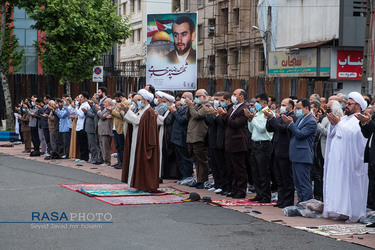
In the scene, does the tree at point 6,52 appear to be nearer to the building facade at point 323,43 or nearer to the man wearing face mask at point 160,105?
the building facade at point 323,43

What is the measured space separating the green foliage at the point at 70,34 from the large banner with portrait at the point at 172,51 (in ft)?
23.0

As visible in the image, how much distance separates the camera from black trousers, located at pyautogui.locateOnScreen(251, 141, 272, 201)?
12.5 metres

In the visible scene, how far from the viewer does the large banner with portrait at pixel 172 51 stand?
76.4ft

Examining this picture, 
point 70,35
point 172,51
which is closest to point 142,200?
point 172,51

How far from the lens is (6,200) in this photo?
12031 mm

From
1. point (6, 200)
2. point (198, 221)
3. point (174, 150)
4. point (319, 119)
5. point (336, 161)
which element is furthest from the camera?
point (174, 150)

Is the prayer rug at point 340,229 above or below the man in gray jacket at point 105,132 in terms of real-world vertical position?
below

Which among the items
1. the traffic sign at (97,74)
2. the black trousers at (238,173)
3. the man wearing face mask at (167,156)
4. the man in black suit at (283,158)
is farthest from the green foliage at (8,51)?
the man in black suit at (283,158)

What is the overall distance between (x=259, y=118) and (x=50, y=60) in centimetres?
1921

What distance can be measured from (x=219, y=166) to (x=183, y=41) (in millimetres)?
10352

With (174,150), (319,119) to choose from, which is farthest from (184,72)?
Answer: (319,119)

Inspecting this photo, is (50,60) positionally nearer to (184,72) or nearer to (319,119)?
(184,72)

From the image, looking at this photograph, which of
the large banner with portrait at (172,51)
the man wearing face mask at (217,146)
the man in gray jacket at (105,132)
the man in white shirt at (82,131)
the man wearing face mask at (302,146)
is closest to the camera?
the man wearing face mask at (302,146)

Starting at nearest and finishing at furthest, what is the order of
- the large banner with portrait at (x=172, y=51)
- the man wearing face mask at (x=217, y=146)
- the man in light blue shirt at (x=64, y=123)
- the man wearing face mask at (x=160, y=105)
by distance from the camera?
the man wearing face mask at (x=217, y=146) < the man wearing face mask at (x=160, y=105) < the man in light blue shirt at (x=64, y=123) < the large banner with portrait at (x=172, y=51)
